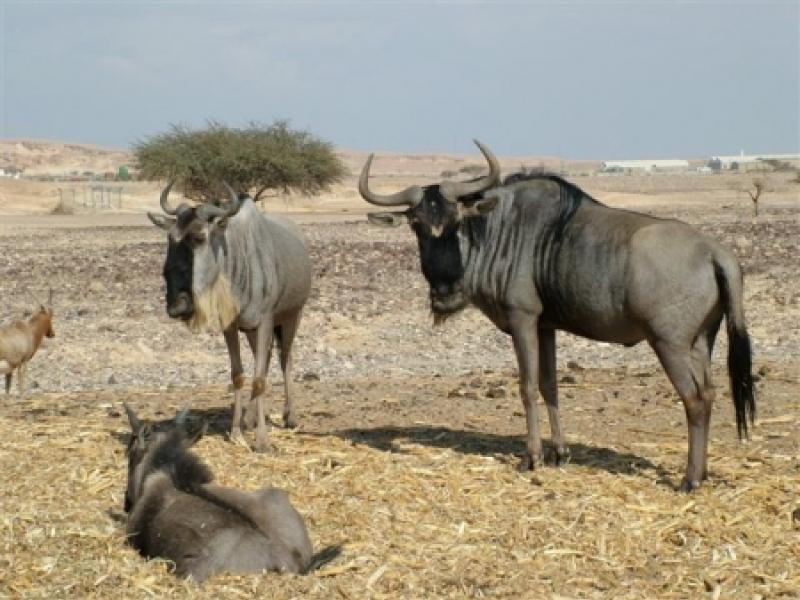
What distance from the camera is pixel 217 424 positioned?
12211mm

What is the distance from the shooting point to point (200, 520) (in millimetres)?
7910

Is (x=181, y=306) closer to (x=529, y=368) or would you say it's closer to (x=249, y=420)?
(x=249, y=420)

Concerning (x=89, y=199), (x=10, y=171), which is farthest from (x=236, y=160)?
(x=10, y=171)

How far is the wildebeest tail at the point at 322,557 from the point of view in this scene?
25.9 ft

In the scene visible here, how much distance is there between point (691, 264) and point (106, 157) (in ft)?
562

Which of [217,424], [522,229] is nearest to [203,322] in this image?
[217,424]

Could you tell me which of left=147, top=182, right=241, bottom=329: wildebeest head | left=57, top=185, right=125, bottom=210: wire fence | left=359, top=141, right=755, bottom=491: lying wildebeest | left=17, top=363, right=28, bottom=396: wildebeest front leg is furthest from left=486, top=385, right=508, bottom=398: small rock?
left=57, top=185, right=125, bottom=210: wire fence

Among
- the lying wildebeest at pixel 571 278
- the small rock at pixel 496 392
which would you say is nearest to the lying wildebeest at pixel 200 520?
the lying wildebeest at pixel 571 278

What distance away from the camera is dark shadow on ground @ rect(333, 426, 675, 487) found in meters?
10.5

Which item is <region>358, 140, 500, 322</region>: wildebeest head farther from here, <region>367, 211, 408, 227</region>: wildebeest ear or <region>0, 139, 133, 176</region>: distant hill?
<region>0, 139, 133, 176</region>: distant hill

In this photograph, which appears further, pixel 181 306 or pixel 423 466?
pixel 181 306

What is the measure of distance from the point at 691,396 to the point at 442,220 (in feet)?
7.65

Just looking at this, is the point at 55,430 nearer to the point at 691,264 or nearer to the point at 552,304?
the point at 552,304

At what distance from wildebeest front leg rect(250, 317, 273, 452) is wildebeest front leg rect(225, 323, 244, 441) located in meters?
0.14
